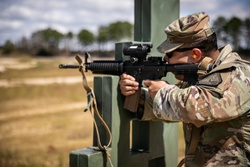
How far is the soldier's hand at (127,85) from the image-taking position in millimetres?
2896

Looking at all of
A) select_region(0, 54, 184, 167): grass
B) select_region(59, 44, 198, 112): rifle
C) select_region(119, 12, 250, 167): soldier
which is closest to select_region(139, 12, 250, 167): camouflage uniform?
select_region(119, 12, 250, 167): soldier

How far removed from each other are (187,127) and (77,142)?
234 inches

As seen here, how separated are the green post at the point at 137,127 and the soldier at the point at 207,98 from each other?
0.30m

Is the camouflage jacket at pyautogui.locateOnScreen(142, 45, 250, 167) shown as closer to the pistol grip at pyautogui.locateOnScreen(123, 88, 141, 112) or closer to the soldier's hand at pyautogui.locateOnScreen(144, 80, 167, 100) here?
the soldier's hand at pyautogui.locateOnScreen(144, 80, 167, 100)

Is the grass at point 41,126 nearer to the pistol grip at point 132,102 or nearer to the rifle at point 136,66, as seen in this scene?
the rifle at point 136,66

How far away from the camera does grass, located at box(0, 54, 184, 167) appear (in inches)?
275

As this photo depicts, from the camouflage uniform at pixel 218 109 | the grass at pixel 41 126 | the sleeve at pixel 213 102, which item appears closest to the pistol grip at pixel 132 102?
the camouflage uniform at pixel 218 109

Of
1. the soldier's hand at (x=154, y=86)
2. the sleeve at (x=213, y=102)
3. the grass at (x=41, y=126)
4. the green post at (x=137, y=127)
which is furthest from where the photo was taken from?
the grass at (x=41, y=126)

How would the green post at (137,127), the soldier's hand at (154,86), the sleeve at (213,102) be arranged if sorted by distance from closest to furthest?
the sleeve at (213,102)
the soldier's hand at (154,86)
the green post at (137,127)

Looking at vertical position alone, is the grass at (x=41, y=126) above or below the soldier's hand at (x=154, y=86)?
below

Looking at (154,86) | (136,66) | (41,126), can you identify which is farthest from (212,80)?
(41,126)

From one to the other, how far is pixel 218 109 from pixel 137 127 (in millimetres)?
1029

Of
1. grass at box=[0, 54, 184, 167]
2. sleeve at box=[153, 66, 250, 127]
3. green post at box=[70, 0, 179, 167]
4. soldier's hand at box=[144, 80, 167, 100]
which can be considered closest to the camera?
sleeve at box=[153, 66, 250, 127]

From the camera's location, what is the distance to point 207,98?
2449 mm
